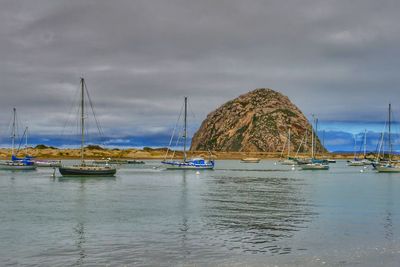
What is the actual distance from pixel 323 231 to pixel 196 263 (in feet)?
42.0

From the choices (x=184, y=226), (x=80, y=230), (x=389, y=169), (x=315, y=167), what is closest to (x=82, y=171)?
(x=80, y=230)

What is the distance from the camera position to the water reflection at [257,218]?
28.0 m

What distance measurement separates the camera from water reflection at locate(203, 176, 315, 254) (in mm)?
27969

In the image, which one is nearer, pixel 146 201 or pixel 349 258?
pixel 349 258

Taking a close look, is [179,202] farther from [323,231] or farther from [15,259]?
[15,259]

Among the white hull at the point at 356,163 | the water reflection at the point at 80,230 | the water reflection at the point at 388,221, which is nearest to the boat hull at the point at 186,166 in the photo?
the water reflection at the point at 80,230

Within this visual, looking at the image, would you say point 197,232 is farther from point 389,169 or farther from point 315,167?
point 315,167

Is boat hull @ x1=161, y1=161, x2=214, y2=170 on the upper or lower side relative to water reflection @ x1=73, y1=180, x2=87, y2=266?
upper

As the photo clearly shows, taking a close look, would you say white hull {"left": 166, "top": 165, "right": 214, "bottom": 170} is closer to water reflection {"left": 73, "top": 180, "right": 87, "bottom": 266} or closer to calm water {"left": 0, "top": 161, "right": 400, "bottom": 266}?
calm water {"left": 0, "top": 161, "right": 400, "bottom": 266}

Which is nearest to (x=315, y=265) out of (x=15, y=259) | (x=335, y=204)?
(x=15, y=259)

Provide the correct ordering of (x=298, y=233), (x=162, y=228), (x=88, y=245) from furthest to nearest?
(x=162, y=228)
(x=298, y=233)
(x=88, y=245)

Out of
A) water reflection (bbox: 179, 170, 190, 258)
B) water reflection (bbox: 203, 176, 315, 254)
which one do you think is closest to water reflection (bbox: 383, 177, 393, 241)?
water reflection (bbox: 203, 176, 315, 254)

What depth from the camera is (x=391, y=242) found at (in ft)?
94.2

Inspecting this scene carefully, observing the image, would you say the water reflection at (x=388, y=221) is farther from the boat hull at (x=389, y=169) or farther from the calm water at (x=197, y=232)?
the boat hull at (x=389, y=169)
